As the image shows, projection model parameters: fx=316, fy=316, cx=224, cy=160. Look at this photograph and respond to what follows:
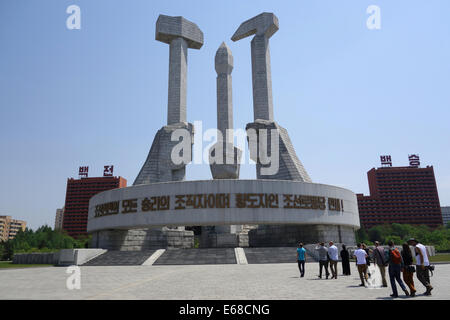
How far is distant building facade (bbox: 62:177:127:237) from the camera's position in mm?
129375

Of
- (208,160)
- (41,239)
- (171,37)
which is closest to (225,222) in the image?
(208,160)

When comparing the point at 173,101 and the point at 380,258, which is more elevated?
the point at 173,101

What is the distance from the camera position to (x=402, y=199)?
125250 millimetres

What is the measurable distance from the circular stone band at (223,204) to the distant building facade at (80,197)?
10423 cm

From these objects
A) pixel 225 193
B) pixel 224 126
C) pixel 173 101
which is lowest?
pixel 225 193

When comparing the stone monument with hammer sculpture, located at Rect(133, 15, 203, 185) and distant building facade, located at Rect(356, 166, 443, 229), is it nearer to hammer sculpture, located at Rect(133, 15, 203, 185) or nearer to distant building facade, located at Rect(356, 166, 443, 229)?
hammer sculpture, located at Rect(133, 15, 203, 185)

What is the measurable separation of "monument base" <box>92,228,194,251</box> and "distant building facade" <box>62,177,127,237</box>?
98086 millimetres

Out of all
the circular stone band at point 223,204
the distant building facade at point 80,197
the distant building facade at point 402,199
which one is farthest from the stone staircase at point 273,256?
the distant building facade at point 80,197

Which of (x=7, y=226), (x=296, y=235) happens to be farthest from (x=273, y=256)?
(x=7, y=226)

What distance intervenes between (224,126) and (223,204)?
1831 cm

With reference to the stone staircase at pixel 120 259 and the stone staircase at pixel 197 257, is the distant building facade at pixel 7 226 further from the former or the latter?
the stone staircase at pixel 197 257

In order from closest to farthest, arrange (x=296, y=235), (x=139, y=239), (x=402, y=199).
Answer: (x=296, y=235)
(x=139, y=239)
(x=402, y=199)

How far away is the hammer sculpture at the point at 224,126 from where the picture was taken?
4153cm

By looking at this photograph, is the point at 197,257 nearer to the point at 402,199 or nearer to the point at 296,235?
the point at 296,235
